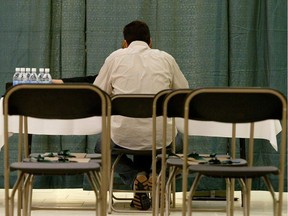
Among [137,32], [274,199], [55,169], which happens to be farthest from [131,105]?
[137,32]

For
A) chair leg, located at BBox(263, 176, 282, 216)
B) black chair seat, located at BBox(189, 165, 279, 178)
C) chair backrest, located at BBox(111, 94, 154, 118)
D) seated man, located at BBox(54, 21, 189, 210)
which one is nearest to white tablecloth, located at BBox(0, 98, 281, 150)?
seated man, located at BBox(54, 21, 189, 210)

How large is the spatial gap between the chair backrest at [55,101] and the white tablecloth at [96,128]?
149cm

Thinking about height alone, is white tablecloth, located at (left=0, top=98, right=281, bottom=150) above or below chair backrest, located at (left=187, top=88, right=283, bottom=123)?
below

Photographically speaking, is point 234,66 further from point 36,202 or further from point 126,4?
point 36,202

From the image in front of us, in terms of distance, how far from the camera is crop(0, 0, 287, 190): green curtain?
5.75 meters

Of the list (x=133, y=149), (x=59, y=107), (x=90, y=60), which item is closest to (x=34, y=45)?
(x=90, y=60)

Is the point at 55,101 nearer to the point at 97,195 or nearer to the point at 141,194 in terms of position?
the point at 97,195

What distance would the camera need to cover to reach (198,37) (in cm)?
577

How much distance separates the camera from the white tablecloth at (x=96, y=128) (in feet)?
14.3

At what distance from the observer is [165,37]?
577 centimetres

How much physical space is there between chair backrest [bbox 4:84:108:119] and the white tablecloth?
1493 mm

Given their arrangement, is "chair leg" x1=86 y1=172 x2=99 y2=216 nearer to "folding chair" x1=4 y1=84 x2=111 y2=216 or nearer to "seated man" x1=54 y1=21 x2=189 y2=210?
"folding chair" x1=4 y1=84 x2=111 y2=216

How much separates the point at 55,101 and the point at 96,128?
60.6 inches

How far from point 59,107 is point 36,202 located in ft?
8.22
